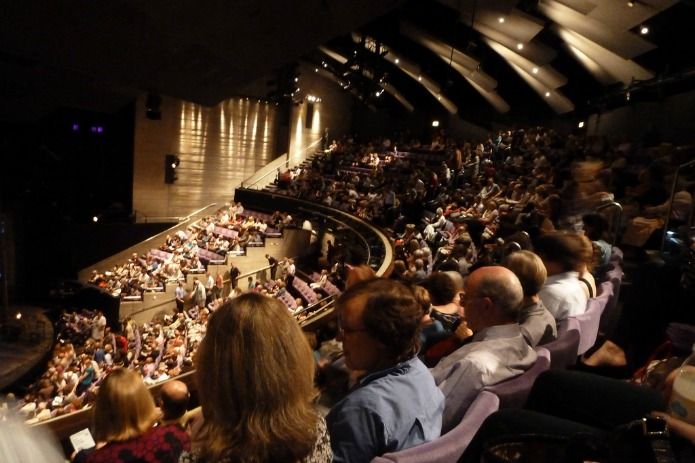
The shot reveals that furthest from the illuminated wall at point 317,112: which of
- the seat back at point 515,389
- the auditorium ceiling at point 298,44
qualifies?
the seat back at point 515,389

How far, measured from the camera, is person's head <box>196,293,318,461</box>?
1049mm

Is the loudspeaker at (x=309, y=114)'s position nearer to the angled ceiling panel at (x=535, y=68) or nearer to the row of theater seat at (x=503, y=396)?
the angled ceiling panel at (x=535, y=68)

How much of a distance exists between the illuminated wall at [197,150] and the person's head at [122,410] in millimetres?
15124

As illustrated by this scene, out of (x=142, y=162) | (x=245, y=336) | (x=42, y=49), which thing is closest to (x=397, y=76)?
(x=142, y=162)

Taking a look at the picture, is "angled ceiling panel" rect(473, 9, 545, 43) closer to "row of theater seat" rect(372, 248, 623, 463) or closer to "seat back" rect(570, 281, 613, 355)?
"seat back" rect(570, 281, 613, 355)

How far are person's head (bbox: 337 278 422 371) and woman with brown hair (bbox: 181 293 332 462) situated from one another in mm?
424

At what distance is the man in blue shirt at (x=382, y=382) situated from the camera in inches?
53.9

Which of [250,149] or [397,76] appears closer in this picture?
[250,149]

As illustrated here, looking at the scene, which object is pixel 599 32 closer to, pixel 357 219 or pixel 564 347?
pixel 357 219

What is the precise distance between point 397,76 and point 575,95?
783cm

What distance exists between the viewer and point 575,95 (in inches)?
574

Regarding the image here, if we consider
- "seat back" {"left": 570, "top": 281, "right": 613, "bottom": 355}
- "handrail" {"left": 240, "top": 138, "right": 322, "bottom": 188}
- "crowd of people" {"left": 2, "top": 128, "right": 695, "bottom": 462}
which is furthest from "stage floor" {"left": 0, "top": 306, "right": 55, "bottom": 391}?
"seat back" {"left": 570, "top": 281, "right": 613, "bottom": 355}

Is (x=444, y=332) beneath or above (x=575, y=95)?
beneath

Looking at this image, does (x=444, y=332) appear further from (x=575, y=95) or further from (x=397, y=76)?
(x=397, y=76)
